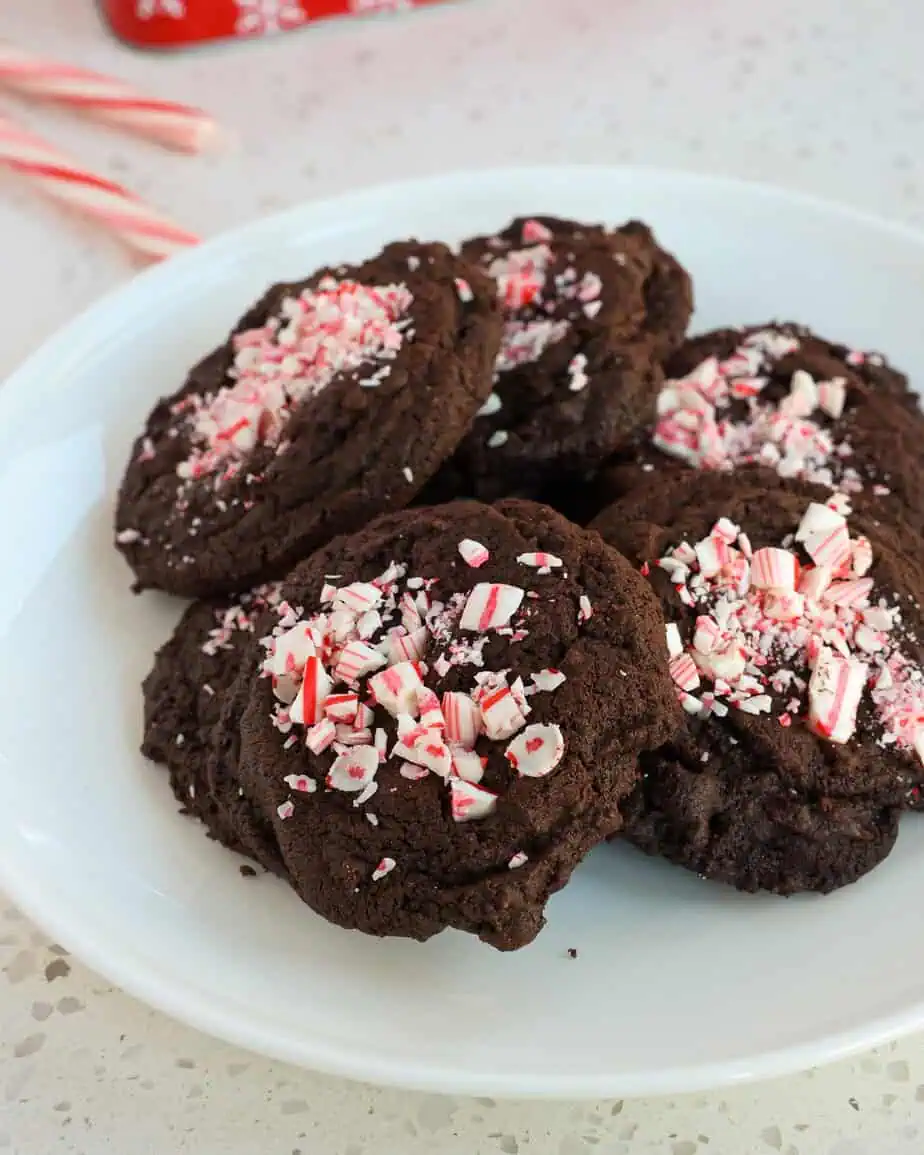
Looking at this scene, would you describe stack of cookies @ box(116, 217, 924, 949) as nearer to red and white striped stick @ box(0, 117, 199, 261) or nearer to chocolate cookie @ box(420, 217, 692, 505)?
chocolate cookie @ box(420, 217, 692, 505)

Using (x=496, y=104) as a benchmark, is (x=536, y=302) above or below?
above

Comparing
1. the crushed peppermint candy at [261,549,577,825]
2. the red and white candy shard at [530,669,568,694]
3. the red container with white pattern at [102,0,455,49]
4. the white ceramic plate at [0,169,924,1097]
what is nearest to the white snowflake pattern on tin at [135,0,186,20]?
the red container with white pattern at [102,0,455,49]

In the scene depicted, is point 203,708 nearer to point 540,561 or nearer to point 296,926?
point 296,926

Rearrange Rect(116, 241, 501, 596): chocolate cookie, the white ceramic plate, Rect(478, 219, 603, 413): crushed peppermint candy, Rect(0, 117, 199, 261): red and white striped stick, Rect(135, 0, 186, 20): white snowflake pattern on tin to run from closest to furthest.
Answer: the white ceramic plate, Rect(116, 241, 501, 596): chocolate cookie, Rect(478, 219, 603, 413): crushed peppermint candy, Rect(0, 117, 199, 261): red and white striped stick, Rect(135, 0, 186, 20): white snowflake pattern on tin

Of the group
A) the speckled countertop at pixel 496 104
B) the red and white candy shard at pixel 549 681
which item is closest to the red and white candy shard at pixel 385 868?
the red and white candy shard at pixel 549 681

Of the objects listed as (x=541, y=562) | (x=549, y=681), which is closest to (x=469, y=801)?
(x=549, y=681)

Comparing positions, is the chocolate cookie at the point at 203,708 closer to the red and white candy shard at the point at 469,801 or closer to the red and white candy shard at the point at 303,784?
the red and white candy shard at the point at 303,784

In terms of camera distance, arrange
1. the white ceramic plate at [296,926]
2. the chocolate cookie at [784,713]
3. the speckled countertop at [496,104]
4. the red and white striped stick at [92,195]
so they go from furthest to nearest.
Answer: the speckled countertop at [496,104] < the red and white striped stick at [92,195] < the chocolate cookie at [784,713] < the white ceramic plate at [296,926]
